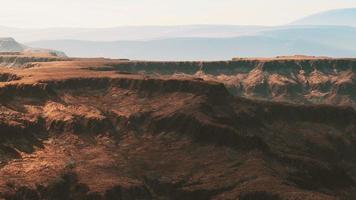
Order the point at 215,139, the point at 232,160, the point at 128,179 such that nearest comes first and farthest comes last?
the point at 128,179 → the point at 232,160 → the point at 215,139

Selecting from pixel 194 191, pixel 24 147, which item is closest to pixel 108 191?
pixel 194 191

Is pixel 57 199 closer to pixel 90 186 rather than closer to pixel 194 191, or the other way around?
pixel 90 186

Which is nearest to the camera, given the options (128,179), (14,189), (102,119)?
(14,189)

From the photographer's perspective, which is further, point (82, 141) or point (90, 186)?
point (82, 141)

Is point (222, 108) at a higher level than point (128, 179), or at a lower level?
higher

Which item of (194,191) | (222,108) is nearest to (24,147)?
(194,191)

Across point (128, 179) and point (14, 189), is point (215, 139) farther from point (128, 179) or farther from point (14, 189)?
point (14, 189)
